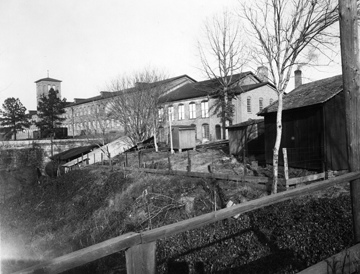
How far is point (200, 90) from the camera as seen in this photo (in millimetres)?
39531

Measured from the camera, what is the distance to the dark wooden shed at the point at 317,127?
12.6 metres

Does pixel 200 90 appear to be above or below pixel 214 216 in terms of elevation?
above

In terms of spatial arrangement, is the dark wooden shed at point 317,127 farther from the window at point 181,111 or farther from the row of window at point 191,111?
the window at point 181,111

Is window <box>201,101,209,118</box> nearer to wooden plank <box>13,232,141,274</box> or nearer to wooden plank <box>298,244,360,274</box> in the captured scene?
wooden plank <box>298,244,360,274</box>

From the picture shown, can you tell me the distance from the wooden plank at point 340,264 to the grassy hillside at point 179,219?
10.6 ft

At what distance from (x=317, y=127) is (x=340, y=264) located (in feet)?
36.4

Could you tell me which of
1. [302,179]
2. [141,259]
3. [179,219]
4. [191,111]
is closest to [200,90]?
[191,111]

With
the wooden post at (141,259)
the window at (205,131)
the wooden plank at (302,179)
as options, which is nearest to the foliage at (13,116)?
the window at (205,131)

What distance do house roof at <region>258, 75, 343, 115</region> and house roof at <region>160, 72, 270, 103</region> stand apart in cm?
1835

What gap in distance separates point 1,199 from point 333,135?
19.9 m

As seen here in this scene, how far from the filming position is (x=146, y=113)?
28.8 meters

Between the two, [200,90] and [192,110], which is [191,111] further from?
[200,90]

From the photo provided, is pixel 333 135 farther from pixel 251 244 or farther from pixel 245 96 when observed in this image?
pixel 245 96

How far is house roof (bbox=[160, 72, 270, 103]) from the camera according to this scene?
35.2 metres
